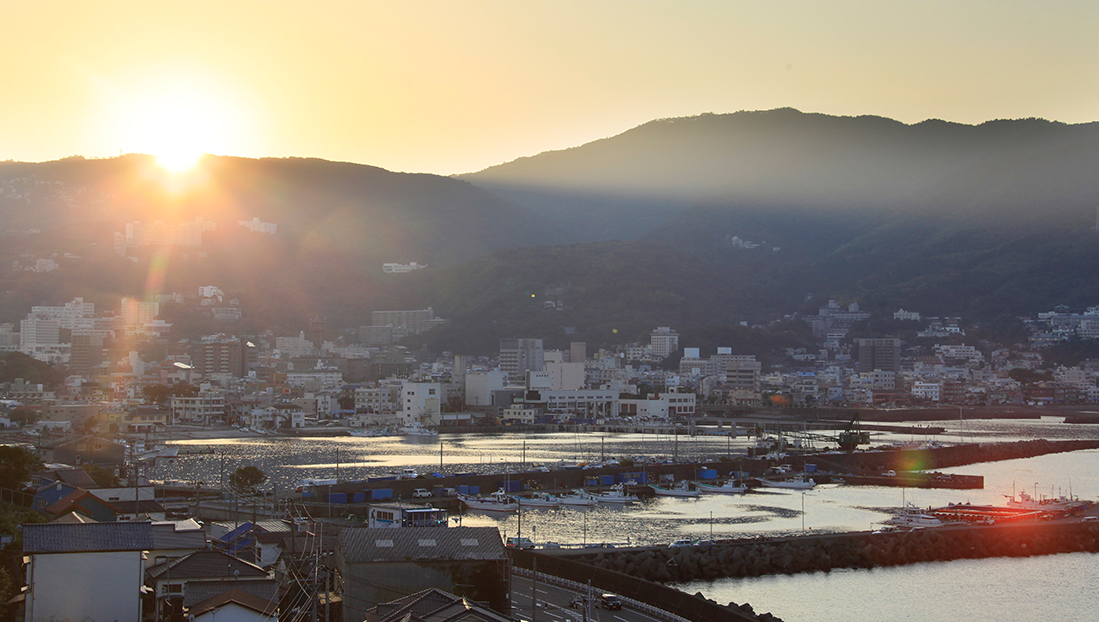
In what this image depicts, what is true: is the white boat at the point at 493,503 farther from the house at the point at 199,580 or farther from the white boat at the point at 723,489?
the house at the point at 199,580

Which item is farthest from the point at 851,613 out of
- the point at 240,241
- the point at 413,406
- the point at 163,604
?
the point at 240,241

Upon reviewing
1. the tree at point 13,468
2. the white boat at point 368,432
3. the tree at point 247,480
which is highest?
the tree at point 13,468

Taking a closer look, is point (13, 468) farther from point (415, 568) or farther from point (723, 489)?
point (723, 489)

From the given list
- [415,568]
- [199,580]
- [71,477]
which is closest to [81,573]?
[199,580]

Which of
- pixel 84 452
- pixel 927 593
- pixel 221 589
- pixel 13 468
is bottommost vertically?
pixel 927 593

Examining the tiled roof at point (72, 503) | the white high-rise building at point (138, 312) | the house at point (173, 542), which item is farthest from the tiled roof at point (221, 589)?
the white high-rise building at point (138, 312)

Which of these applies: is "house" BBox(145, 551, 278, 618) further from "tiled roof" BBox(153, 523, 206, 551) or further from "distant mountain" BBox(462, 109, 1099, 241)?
"distant mountain" BBox(462, 109, 1099, 241)
